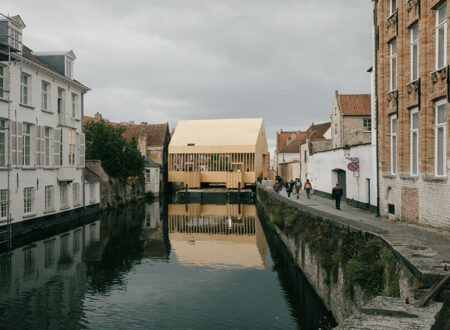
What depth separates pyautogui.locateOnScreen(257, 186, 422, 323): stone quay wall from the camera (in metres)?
6.58

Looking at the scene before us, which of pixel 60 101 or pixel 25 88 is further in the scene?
pixel 60 101

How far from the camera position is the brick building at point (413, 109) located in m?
11.6

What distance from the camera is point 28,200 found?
20172 mm

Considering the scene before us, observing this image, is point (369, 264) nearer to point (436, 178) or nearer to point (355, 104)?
point (436, 178)

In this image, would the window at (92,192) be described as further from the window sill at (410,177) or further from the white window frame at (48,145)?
the window sill at (410,177)

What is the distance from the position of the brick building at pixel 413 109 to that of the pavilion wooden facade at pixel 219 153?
34.1m

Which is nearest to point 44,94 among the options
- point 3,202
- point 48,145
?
point 48,145

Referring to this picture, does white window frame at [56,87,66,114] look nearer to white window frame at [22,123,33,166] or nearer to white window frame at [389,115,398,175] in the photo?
white window frame at [22,123,33,166]

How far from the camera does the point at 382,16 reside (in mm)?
16156

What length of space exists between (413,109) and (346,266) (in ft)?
25.8

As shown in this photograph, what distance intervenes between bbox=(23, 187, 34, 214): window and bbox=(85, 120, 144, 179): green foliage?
1475cm

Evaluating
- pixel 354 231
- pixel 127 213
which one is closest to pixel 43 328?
pixel 354 231

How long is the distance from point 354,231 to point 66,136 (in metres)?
19.6

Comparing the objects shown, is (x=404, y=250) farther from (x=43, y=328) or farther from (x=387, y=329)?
(x=43, y=328)
